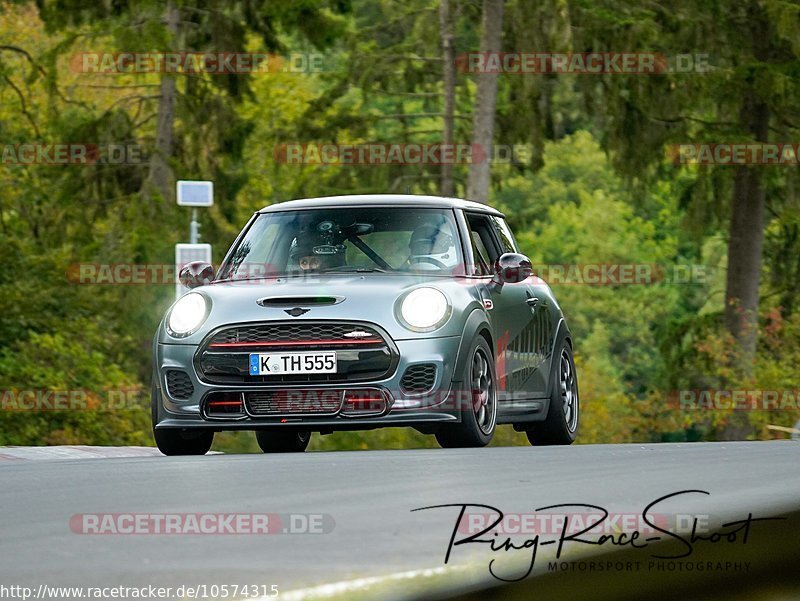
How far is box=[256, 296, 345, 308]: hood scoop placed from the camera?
1062 centimetres

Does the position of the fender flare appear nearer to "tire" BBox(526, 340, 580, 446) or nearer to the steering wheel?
the steering wheel

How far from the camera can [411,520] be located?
558 centimetres

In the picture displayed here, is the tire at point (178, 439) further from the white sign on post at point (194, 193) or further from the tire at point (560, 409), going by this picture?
the white sign on post at point (194, 193)

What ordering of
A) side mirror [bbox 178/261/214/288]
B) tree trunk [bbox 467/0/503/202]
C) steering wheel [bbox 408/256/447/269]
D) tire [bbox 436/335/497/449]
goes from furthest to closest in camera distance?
tree trunk [bbox 467/0/503/202] → side mirror [bbox 178/261/214/288] → steering wheel [bbox 408/256/447/269] → tire [bbox 436/335/497/449]

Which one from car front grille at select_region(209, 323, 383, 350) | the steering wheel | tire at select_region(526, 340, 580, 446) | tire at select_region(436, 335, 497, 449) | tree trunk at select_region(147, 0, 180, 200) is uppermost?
the steering wheel

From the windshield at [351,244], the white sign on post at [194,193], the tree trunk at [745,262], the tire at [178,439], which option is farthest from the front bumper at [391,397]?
the tree trunk at [745,262]

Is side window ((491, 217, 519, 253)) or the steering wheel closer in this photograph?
the steering wheel

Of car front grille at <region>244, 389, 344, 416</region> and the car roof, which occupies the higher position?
the car roof

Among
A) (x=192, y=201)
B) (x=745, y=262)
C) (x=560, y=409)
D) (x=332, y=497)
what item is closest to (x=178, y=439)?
(x=560, y=409)

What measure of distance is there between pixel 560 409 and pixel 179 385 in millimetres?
3141

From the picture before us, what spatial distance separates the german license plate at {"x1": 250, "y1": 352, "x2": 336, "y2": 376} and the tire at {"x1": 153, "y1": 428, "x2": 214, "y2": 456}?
0.96 meters

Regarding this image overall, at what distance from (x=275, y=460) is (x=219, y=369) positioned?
1.39 m

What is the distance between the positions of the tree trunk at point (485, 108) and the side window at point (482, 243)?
15.0 meters

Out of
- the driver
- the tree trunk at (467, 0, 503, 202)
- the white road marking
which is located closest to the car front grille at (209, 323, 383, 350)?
the driver
